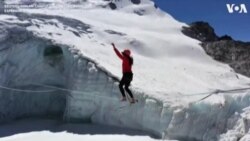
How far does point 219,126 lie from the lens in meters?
17.6

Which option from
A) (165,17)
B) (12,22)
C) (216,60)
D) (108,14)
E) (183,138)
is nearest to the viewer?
(183,138)

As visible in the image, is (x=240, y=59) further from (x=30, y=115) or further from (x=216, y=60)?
(x=30, y=115)

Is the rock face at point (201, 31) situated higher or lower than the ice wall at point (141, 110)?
higher

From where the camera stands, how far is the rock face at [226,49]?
26062 millimetres

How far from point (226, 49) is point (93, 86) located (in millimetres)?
10124

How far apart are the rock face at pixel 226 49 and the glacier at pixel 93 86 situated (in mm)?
1678

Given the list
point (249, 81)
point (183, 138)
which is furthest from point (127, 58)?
point (249, 81)

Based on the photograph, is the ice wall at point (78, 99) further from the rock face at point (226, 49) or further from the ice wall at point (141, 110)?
the rock face at point (226, 49)

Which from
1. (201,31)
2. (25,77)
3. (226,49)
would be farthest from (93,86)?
(201,31)

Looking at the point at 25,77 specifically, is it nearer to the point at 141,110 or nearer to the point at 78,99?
the point at 78,99

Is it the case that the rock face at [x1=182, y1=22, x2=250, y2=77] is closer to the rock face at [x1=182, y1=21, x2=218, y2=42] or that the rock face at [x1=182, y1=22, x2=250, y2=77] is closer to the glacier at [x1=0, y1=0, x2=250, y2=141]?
the rock face at [x1=182, y1=21, x2=218, y2=42]

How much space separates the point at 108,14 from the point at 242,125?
12963mm

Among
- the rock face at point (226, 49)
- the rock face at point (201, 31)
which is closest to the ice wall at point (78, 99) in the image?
the rock face at point (226, 49)

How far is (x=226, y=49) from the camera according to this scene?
2781cm
